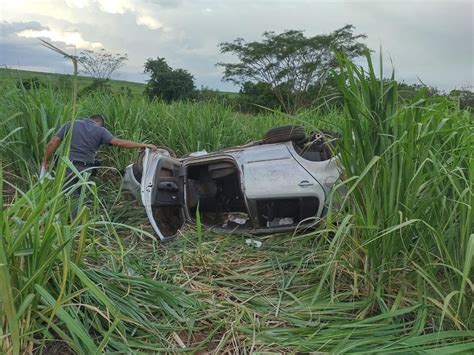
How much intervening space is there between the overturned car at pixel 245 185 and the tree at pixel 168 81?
15061 mm

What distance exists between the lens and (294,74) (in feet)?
79.1

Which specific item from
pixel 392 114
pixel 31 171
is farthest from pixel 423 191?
pixel 31 171

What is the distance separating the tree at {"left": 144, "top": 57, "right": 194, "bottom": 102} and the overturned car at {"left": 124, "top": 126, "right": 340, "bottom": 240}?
1506cm

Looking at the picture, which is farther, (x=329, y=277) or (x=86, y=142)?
(x=86, y=142)

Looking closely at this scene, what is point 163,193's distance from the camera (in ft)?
12.1

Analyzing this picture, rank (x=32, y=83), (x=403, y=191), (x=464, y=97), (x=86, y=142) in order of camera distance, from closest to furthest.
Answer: (x=403, y=191)
(x=464, y=97)
(x=86, y=142)
(x=32, y=83)

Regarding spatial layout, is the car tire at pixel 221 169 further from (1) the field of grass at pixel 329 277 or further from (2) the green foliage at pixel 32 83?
(2) the green foliage at pixel 32 83

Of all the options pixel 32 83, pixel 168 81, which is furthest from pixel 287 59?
pixel 32 83

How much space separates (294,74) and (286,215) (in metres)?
21.6

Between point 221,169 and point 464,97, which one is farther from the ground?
point 464,97

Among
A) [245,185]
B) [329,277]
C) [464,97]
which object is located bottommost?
[329,277]

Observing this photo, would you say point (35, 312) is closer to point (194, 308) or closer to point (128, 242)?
point (194, 308)

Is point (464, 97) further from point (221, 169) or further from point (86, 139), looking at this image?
point (86, 139)

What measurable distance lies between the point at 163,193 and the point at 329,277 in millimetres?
1720
